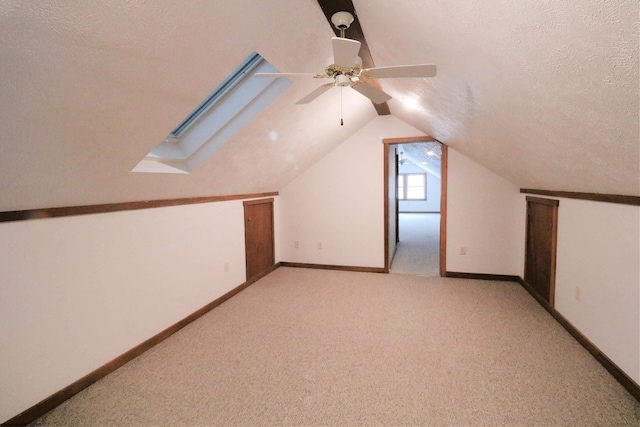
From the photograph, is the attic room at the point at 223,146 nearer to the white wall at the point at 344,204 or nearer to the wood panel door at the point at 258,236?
the wood panel door at the point at 258,236

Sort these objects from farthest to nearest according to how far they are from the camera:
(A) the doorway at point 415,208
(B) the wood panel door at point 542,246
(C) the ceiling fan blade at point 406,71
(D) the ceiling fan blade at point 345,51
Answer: (A) the doorway at point 415,208 → (B) the wood panel door at point 542,246 → (C) the ceiling fan blade at point 406,71 → (D) the ceiling fan blade at point 345,51

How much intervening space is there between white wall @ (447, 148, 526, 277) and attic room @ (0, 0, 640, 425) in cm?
47

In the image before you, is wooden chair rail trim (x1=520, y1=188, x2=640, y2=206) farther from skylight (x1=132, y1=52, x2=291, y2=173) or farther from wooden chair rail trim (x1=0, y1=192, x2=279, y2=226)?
wooden chair rail trim (x1=0, y1=192, x2=279, y2=226)

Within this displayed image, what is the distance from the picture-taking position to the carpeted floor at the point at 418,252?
493cm

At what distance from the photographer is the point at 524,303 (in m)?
3.49

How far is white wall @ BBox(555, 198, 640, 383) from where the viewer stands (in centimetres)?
197

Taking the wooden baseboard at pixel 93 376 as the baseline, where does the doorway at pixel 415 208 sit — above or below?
above

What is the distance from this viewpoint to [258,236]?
4676 mm

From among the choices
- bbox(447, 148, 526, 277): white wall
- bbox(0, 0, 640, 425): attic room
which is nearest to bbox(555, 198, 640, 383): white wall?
bbox(0, 0, 640, 425): attic room

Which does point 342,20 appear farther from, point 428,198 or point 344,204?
point 428,198

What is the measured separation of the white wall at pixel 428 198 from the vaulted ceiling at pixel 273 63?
11.0 metres

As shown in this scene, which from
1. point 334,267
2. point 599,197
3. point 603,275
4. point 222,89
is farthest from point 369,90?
point 334,267

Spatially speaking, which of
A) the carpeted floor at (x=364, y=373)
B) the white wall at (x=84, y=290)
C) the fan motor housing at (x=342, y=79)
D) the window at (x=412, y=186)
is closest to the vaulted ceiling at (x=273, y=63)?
the white wall at (x=84, y=290)

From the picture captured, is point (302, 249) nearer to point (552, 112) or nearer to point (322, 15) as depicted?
point (322, 15)
